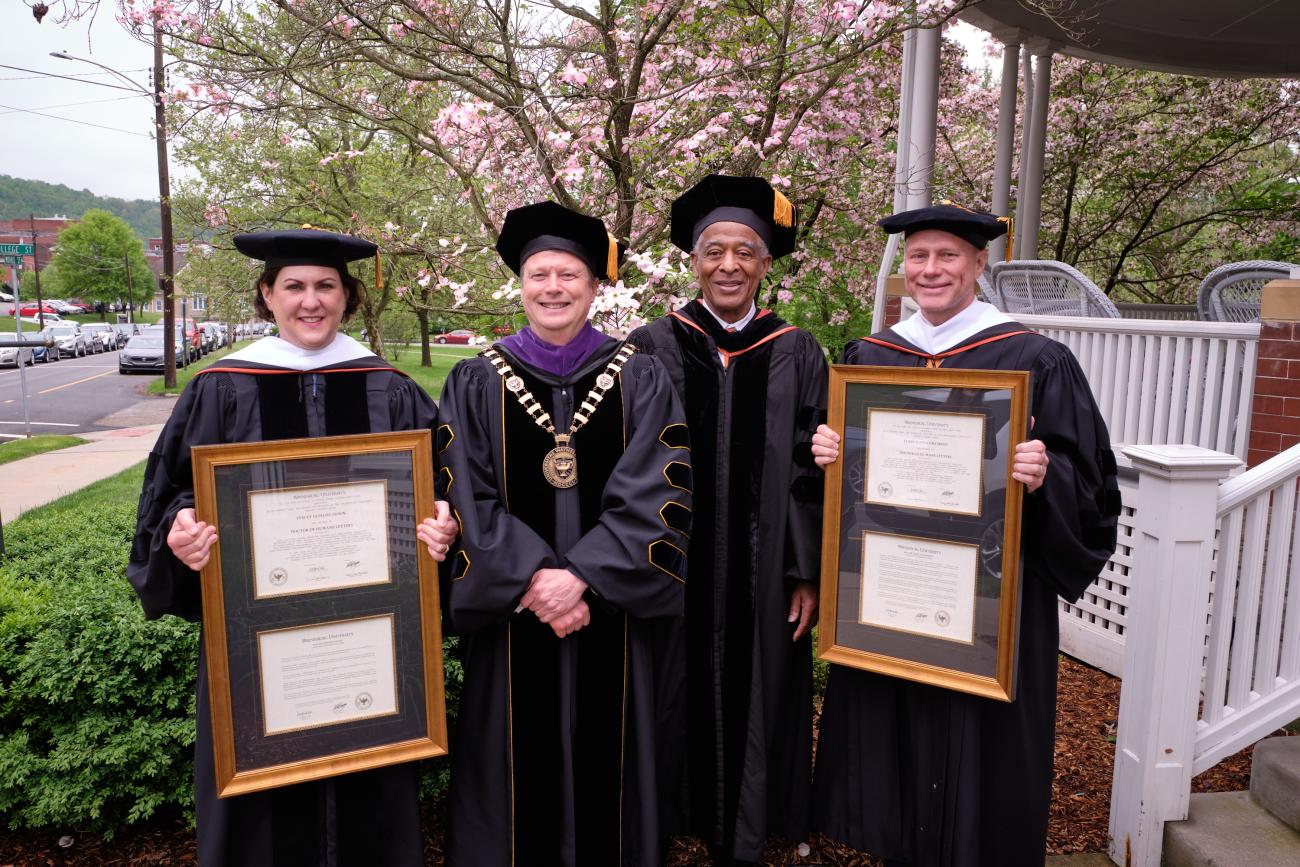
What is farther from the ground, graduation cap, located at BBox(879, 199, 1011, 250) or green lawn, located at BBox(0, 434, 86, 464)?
graduation cap, located at BBox(879, 199, 1011, 250)

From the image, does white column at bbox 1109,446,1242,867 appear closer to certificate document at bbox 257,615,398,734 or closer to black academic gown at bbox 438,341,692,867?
black academic gown at bbox 438,341,692,867

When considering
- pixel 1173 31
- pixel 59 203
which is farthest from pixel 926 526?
pixel 59 203

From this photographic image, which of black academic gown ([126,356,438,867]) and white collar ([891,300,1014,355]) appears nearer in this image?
black academic gown ([126,356,438,867])

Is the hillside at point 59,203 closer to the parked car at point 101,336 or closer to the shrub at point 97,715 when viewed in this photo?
the parked car at point 101,336

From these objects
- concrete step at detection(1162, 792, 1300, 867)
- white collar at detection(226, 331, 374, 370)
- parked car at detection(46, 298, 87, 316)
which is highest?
parked car at detection(46, 298, 87, 316)

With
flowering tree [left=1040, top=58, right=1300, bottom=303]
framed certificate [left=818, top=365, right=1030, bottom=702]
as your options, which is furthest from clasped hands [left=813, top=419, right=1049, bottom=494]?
flowering tree [left=1040, top=58, right=1300, bottom=303]

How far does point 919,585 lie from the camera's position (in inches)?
97.9

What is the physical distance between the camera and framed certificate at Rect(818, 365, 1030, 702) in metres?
2.35

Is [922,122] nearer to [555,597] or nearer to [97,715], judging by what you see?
[555,597]

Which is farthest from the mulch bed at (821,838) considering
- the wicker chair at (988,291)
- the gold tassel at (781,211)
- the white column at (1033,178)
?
the white column at (1033,178)

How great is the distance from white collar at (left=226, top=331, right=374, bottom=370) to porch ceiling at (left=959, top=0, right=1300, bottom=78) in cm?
612

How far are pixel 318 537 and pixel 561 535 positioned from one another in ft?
2.22

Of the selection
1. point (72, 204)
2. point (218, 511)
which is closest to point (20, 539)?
point (218, 511)

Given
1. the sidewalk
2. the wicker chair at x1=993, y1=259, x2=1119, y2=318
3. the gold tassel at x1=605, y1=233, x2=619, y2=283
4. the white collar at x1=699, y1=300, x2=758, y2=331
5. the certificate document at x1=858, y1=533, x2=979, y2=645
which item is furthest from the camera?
the sidewalk
